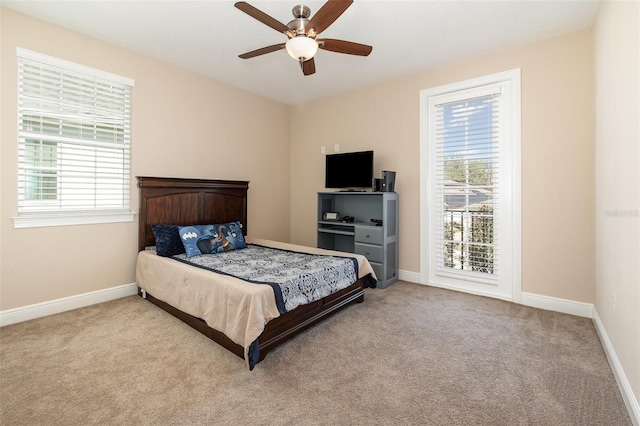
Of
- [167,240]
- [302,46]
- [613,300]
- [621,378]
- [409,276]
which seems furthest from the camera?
[409,276]

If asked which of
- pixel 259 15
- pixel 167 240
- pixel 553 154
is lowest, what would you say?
pixel 167 240

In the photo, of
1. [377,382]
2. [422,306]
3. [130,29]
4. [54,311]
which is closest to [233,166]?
[130,29]

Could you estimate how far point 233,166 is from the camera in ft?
14.7

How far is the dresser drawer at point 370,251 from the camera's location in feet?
12.5

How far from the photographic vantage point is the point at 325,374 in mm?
1929

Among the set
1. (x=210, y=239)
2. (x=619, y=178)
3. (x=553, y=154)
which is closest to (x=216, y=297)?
(x=210, y=239)

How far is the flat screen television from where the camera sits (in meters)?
4.14

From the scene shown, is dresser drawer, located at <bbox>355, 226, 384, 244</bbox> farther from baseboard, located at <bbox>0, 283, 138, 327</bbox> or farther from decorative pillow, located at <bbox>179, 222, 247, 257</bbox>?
baseboard, located at <bbox>0, 283, 138, 327</bbox>

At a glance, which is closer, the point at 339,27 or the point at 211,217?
the point at 339,27

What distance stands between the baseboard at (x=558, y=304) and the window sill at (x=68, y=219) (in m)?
4.47

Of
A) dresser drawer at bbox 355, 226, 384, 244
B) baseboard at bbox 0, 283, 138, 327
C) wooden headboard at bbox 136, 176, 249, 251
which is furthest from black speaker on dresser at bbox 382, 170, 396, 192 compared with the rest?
baseboard at bbox 0, 283, 138, 327

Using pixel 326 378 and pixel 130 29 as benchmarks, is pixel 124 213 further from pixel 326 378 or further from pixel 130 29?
pixel 326 378

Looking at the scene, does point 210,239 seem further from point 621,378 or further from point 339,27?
point 621,378

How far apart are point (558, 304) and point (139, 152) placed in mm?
4784
